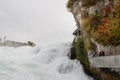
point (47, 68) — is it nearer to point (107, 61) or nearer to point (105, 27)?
point (105, 27)

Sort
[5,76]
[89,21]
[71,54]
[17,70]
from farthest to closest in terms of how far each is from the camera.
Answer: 1. [71,54]
2. [89,21]
3. [17,70]
4. [5,76]

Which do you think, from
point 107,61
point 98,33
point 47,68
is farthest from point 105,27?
point 47,68

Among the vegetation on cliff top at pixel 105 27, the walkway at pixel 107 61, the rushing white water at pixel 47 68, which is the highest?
the vegetation on cliff top at pixel 105 27

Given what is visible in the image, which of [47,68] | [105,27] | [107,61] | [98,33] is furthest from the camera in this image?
[47,68]

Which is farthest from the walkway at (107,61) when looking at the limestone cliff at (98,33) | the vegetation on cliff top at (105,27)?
the vegetation on cliff top at (105,27)

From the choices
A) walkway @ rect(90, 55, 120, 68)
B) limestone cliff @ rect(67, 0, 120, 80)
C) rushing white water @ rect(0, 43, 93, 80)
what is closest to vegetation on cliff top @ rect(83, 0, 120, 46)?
limestone cliff @ rect(67, 0, 120, 80)

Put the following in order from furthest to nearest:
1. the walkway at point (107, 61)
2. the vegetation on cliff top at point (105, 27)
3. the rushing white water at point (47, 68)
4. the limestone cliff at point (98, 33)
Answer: the rushing white water at point (47, 68)
the limestone cliff at point (98, 33)
the vegetation on cliff top at point (105, 27)
the walkway at point (107, 61)

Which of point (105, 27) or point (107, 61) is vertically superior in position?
point (105, 27)

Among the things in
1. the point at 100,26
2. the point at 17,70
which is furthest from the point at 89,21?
the point at 17,70

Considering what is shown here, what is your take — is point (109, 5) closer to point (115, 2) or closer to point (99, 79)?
point (115, 2)

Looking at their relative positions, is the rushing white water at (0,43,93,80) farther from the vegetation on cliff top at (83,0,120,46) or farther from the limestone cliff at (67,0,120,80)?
the vegetation on cliff top at (83,0,120,46)

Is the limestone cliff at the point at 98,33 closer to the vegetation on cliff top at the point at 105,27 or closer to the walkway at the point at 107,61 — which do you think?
the vegetation on cliff top at the point at 105,27
